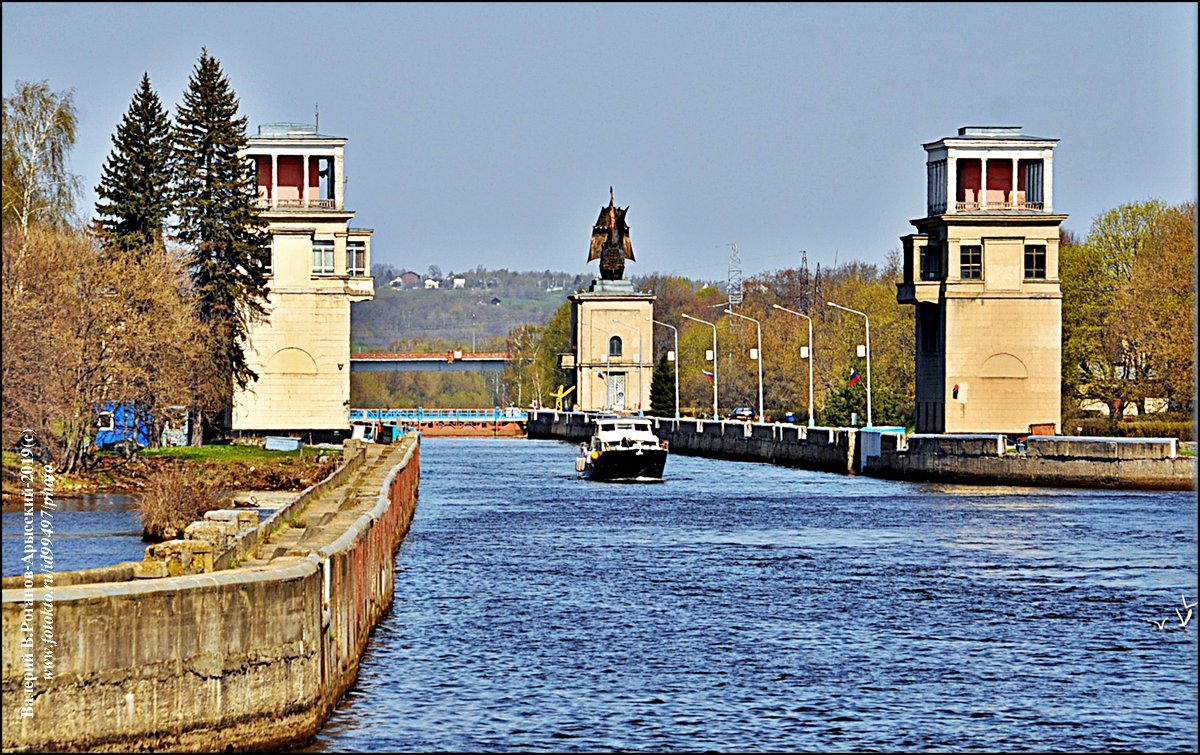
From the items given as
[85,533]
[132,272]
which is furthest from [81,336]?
[85,533]

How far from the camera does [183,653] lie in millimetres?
18125

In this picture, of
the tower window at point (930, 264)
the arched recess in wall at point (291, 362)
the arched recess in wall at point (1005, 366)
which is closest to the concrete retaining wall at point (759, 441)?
the arched recess in wall at point (1005, 366)

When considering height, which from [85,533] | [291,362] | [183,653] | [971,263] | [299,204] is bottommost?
[85,533]

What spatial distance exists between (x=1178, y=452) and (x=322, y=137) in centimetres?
4882

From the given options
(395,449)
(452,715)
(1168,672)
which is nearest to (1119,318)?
(395,449)

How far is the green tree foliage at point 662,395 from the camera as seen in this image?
140875mm

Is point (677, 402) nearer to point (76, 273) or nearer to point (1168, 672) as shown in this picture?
point (76, 273)

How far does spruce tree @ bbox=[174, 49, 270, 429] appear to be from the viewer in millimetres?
80625

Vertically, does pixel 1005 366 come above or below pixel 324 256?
below

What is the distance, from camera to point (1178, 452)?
7162 cm

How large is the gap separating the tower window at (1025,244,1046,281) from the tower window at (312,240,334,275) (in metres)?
36.0

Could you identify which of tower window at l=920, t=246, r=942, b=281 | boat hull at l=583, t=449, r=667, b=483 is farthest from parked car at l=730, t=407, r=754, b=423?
boat hull at l=583, t=449, r=667, b=483

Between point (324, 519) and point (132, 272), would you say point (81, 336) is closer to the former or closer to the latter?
point (132, 272)

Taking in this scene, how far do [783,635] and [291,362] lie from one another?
66676mm
